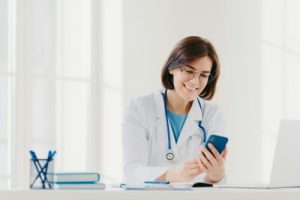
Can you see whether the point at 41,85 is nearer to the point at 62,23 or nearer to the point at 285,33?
the point at 62,23

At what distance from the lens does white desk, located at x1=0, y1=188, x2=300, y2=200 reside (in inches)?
81.0

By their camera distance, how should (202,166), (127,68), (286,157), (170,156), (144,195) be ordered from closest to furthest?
(144,195), (286,157), (202,166), (170,156), (127,68)

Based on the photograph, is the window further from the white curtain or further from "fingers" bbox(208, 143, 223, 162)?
"fingers" bbox(208, 143, 223, 162)

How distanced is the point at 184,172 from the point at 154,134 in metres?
0.46

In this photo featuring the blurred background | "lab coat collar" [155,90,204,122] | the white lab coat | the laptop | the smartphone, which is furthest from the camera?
the blurred background

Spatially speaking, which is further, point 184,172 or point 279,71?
point 279,71

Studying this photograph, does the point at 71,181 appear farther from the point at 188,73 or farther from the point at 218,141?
the point at 188,73

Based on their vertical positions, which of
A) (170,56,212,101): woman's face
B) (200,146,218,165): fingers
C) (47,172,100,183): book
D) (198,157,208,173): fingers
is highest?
(170,56,212,101): woman's face

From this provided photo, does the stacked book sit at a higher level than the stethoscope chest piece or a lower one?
lower

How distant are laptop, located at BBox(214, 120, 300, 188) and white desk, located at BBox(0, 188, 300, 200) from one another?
0.16 meters

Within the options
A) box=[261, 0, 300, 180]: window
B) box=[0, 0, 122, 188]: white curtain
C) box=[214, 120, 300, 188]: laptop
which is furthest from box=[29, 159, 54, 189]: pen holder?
box=[261, 0, 300, 180]: window

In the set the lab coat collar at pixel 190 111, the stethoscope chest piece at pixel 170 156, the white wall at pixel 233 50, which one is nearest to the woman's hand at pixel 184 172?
the stethoscope chest piece at pixel 170 156

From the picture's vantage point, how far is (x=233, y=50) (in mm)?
5055

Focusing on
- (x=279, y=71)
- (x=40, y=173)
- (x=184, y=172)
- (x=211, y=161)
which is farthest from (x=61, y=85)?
(x=40, y=173)
